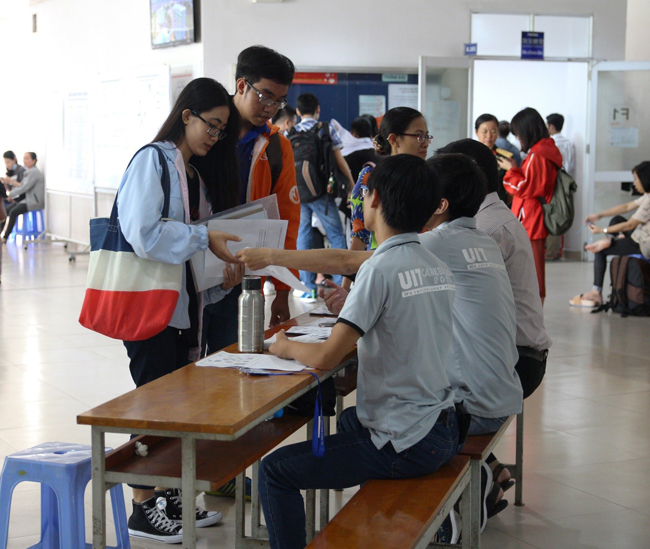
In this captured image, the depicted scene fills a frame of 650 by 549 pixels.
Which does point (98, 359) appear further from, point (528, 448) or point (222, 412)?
point (222, 412)

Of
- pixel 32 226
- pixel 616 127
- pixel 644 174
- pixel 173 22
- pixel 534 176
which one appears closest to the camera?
pixel 534 176

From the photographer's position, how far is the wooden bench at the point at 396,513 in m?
1.78

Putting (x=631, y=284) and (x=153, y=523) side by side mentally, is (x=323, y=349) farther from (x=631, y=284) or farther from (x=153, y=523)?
(x=631, y=284)

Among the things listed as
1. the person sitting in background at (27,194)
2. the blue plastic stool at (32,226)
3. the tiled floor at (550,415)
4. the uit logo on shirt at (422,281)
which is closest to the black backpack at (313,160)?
the tiled floor at (550,415)

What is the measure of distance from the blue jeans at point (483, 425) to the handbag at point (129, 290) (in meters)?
0.95

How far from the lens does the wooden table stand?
1679mm

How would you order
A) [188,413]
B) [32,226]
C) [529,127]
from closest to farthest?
1. [188,413]
2. [529,127]
3. [32,226]

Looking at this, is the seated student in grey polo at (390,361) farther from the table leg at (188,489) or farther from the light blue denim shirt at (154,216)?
the light blue denim shirt at (154,216)

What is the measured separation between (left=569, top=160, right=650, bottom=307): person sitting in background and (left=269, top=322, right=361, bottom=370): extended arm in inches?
210

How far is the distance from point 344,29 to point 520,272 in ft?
22.3

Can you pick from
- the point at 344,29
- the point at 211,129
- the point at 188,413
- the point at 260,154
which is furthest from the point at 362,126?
the point at 188,413

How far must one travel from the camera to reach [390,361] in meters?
2.02

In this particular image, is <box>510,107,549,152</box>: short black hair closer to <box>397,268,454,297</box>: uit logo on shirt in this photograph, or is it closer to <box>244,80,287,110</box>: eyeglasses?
<box>244,80,287,110</box>: eyeglasses

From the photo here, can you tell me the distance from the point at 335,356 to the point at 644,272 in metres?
5.41
